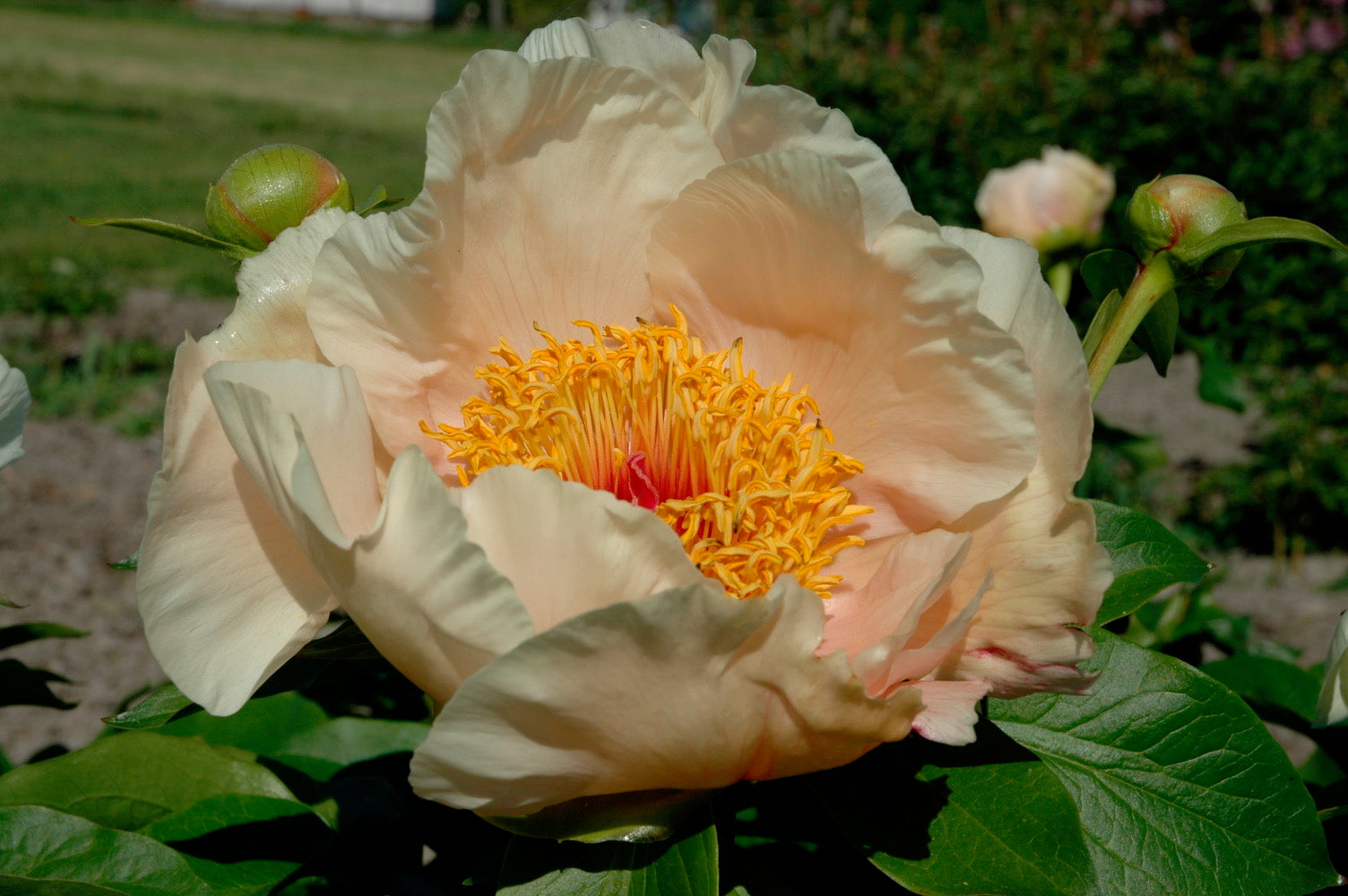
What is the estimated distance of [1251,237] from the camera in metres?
0.72

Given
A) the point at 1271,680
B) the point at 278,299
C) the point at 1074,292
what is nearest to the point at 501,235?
the point at 278,299

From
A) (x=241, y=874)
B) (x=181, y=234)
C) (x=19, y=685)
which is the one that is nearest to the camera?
(x=181, y=234)

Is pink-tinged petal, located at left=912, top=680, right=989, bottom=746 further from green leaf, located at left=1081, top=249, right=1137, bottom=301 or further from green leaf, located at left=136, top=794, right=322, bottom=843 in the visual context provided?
green leaf, located at left=136, top=794, right=322, bottom=843

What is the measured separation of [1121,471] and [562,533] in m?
3.41

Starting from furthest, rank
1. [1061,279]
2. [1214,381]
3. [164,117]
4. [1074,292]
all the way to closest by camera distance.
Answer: [164,117]
[1074,292]
[1214,381]
[1061,279]

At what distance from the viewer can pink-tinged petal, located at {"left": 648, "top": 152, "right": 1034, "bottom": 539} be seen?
2.14 feet

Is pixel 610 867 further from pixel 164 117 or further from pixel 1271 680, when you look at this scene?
pixel 164 117

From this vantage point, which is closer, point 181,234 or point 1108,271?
point 181,234

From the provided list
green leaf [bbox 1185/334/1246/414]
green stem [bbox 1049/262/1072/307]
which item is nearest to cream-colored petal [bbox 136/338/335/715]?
green stem [bbox 1049/262/1072/307]

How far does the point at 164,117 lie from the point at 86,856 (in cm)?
1120

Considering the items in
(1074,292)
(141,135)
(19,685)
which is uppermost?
(19,685)

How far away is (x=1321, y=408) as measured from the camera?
3641 mm

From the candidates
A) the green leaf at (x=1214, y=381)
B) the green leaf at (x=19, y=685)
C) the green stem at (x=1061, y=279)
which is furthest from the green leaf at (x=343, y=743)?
the green leaf at (x=1214, y=381)

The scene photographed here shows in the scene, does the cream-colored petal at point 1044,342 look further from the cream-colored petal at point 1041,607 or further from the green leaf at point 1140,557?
the green leaf at point 1140,557
